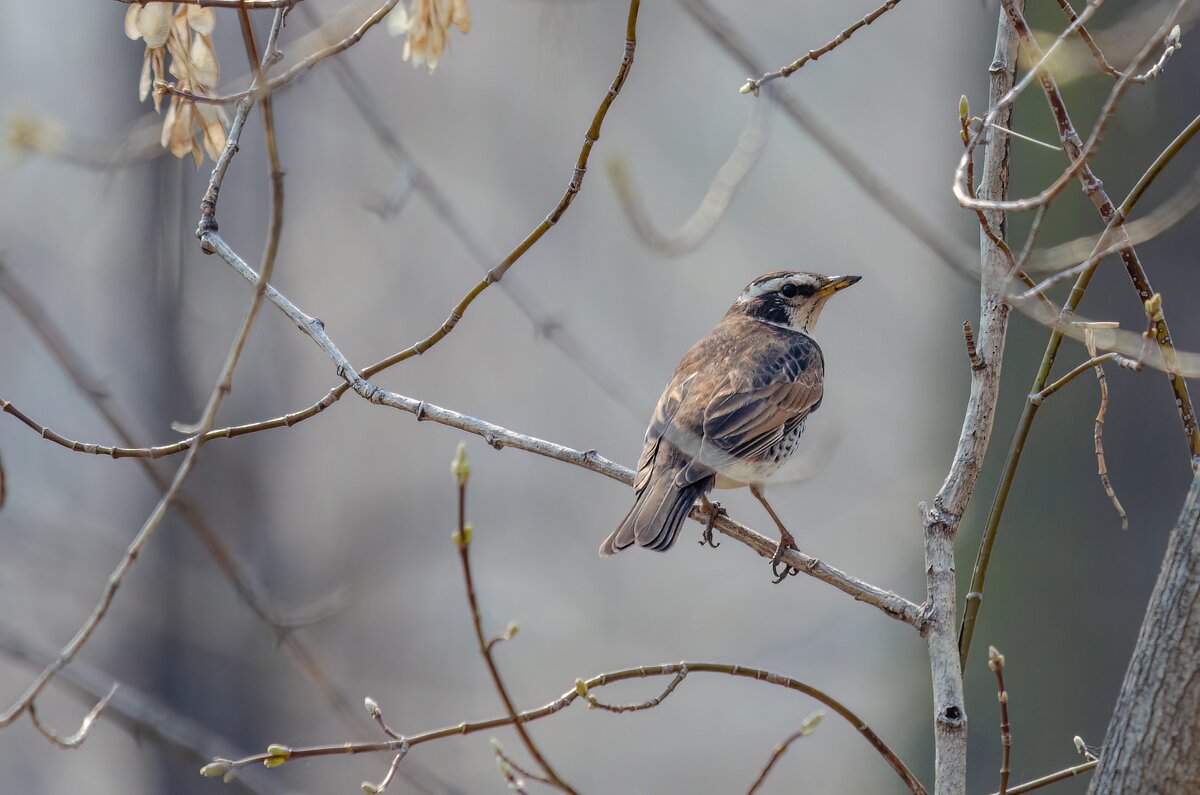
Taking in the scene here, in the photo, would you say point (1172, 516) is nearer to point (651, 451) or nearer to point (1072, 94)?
point (1072, 94)

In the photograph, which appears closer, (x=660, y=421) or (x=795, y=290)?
(x=660, y=421)

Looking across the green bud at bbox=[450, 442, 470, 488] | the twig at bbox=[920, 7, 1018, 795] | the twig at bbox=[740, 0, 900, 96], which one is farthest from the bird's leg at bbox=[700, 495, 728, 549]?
the green bud at bbox=[450, 442, 470, 488]

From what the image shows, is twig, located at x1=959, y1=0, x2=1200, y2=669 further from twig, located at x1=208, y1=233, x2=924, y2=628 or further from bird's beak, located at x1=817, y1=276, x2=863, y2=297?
bird's beak, located at x1=817, y1=276, x2=863, y2=297

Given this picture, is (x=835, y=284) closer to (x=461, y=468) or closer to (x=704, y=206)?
(x=704, y=206)

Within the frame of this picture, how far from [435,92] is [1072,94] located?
268 inches

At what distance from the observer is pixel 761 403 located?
4199 mm

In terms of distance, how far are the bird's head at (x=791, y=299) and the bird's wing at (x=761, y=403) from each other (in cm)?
32

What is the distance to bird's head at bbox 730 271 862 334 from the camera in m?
4.83

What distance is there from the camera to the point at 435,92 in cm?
1089

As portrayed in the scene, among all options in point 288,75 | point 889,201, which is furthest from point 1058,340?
point 288,75

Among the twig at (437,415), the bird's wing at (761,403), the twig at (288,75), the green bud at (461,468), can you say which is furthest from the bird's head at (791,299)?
the green bud at (461,468)

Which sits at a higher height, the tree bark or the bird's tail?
the bird's tail

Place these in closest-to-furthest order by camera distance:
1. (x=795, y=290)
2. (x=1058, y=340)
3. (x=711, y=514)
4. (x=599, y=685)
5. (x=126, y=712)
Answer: (x=599, y=685)
(x=1058, y=340)
(x=711, y=514)
(x=126, y=712)
(x=795, y=290)

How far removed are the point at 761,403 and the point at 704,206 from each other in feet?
4.27
